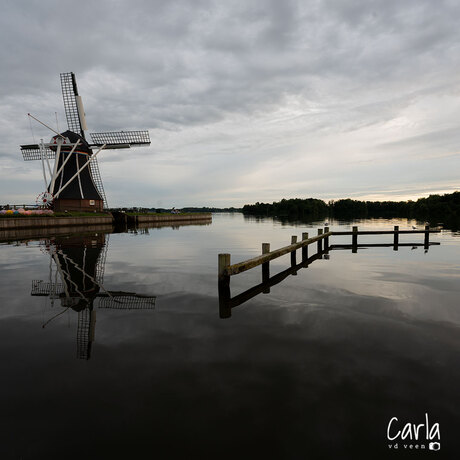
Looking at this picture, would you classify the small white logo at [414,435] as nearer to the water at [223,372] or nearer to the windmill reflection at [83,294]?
the water at [223,372]

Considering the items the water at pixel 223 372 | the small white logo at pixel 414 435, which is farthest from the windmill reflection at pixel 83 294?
the small white logo at pixel 414 435

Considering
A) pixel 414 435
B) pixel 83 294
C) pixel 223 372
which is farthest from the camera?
pixel 83 294

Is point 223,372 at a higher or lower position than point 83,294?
lower

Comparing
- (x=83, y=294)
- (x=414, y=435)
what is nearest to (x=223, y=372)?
(x=414, y=435)

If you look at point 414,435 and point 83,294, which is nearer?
point 414,435

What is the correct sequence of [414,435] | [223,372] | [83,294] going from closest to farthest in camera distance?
[414,435] → [223,372] → [83,294]

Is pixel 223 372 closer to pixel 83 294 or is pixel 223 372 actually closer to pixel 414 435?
pixel 414 435

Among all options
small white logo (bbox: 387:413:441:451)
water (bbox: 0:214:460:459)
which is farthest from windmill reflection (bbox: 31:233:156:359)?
small white logo (bbox: 387:413:441:451)

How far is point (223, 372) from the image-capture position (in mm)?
6156

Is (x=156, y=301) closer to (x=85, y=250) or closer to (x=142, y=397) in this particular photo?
(x=142, y=397)

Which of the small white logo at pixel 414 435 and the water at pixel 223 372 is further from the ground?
the water at pixel 223 372


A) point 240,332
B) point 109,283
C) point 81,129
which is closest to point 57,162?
point 81,129

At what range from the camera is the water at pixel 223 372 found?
4363 millimetres

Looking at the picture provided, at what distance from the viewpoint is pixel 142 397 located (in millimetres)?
5297
